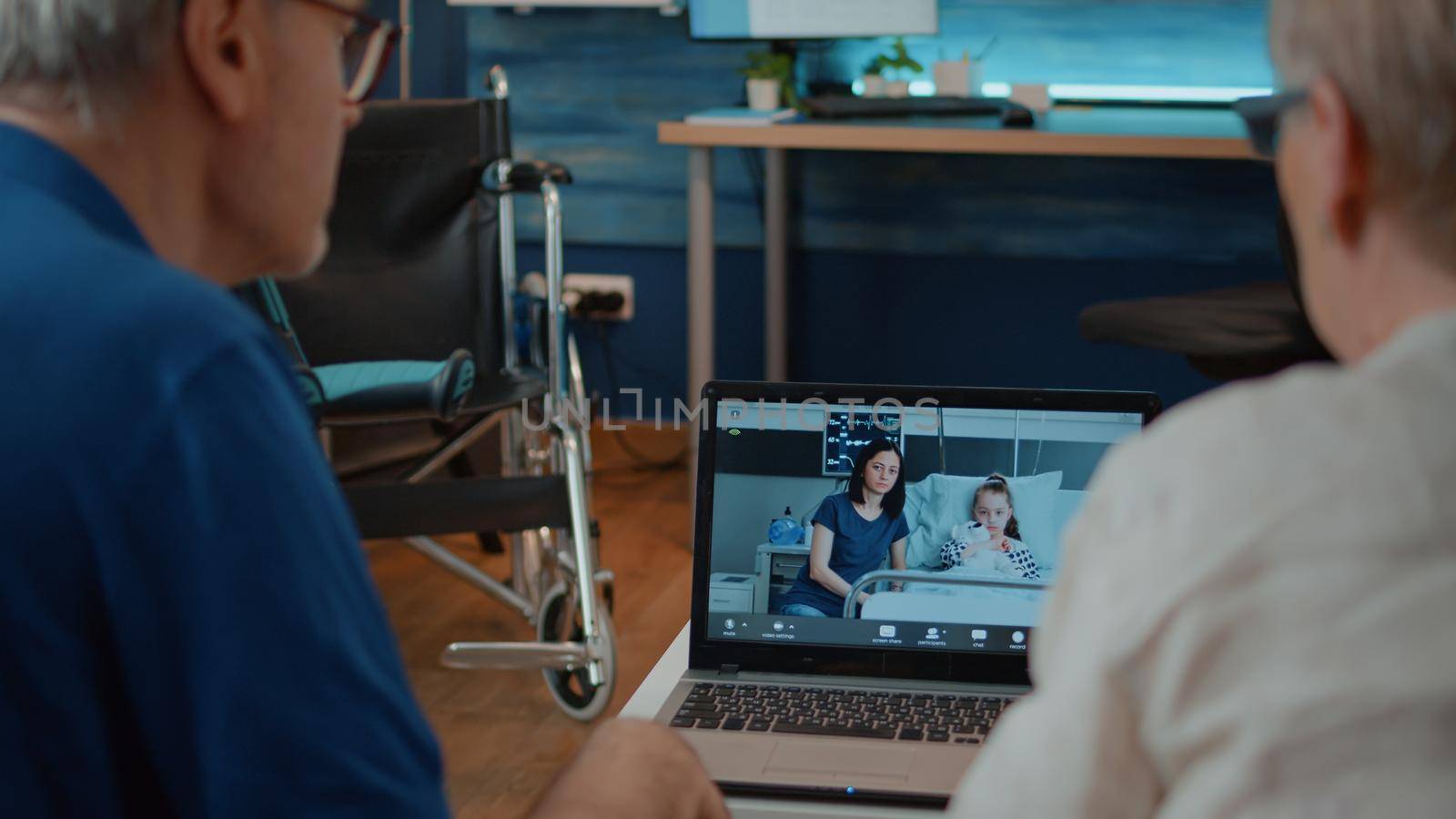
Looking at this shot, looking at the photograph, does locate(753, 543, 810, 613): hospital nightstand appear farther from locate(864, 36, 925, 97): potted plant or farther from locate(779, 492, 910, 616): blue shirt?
locate(864, 36, 925, 97): potted plant

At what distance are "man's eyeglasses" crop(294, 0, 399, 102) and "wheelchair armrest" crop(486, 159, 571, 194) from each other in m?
1.75

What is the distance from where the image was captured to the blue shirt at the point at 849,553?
1.23 meters

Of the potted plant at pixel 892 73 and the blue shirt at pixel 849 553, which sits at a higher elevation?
the potted plant at pixel 892 73

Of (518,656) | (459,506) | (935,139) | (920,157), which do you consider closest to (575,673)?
(518,656)

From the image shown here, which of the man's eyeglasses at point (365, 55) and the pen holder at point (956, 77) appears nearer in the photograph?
the man's eyeglasses at point (365, 55)

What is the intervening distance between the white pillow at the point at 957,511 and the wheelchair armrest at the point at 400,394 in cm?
127

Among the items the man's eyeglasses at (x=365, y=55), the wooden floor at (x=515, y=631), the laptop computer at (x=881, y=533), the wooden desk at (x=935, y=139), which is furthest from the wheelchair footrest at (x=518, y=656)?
the man's eyeglasses at (x=365, y=55)

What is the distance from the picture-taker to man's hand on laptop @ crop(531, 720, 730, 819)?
0.89 m

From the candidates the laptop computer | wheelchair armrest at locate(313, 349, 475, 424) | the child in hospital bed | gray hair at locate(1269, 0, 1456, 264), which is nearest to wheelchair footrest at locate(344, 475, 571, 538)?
wheelchair armrest at locate(313, 349, 475, 424)

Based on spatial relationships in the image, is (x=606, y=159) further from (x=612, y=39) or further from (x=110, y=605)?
(x=110, y=605)

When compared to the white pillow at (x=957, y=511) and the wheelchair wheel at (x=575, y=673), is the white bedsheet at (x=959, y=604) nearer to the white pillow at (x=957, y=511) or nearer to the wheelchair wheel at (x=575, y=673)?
the white pillow at (x=957, y=511)

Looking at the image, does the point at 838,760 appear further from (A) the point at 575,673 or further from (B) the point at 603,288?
(B) the point at 603,288

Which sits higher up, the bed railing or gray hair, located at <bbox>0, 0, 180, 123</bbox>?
gray hair, located at <bbox>0, 0, 180, 123</bbox>

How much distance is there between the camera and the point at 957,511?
1.24m
